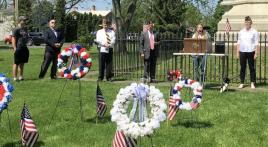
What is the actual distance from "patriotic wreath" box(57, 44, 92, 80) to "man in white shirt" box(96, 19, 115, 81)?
580cm

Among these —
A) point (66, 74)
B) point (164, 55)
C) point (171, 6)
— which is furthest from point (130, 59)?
point (171, 6)

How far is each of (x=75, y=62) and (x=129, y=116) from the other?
3.89 meters

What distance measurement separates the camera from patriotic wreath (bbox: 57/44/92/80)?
9.69m

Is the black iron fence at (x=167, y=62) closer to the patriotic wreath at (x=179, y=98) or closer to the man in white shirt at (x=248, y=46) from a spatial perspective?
the man in white shirt at (x=248, y=46)

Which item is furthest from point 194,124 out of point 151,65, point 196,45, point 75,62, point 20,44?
point 20,44

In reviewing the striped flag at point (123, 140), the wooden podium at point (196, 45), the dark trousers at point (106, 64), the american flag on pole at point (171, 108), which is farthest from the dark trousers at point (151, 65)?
the striped flag at point (123, 140)

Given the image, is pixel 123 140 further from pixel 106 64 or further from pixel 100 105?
pixel 106 64

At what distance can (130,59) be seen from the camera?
1834 cm

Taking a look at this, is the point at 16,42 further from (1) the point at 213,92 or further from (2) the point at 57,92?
(1) the point at 213,92

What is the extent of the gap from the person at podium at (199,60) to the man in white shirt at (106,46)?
286 cm

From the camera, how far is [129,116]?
6.30 metres

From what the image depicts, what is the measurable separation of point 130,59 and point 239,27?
546cm

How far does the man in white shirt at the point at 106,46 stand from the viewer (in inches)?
624

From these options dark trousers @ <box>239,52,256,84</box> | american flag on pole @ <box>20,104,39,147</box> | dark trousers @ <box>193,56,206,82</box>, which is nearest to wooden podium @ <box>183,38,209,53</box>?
dark trousers @ <box>193,56,206,82</box>
